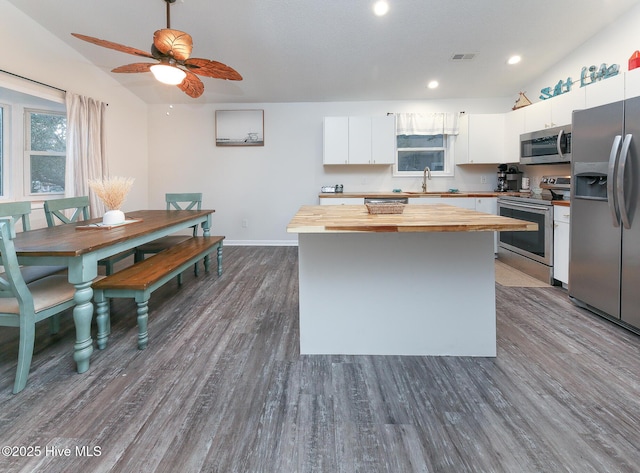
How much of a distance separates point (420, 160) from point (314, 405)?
15.6 feet

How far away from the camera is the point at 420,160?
18.2 feet

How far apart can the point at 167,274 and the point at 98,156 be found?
300cm

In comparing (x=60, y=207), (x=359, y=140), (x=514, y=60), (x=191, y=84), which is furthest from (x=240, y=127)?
(x=514, y=60)

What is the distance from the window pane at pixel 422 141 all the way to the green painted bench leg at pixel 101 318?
4.71 meters

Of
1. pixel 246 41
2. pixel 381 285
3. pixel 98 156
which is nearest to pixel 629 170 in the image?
pixel 381 285

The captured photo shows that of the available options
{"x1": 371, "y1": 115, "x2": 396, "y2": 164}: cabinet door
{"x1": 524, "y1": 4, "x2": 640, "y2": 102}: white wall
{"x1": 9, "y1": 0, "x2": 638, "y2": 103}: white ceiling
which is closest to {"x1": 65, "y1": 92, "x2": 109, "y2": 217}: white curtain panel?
{"x1": 9, "y1": 0, "x2": 638, "y2": 103}: white ceiling

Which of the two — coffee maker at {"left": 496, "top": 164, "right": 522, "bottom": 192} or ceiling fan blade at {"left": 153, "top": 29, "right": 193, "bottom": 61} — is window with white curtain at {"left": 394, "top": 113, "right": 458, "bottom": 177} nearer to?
coffee maker at {"left": 496, "top": 164, "right": 522, "bottom": 192}

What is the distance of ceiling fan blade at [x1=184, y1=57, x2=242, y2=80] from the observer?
9.16ft

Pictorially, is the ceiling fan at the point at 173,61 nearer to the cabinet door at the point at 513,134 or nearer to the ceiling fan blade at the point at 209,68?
the ceiling fan blade at the point at 209,68

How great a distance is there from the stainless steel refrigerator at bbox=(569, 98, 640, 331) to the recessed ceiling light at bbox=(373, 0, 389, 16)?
196cm

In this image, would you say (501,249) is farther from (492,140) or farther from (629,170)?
(629,170)

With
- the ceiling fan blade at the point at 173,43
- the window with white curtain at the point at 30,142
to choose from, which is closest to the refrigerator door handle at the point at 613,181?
the ceiling fan blade at the point at 173,43

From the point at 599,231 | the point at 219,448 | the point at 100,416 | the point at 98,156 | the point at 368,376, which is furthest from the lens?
the point at 98,156

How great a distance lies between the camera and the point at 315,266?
6.68 ft
